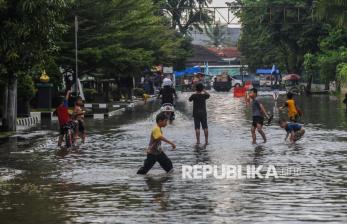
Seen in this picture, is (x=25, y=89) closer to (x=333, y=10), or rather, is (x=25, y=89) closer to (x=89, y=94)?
(x=89, y=94)

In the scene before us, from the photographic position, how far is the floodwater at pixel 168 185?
37.6ft

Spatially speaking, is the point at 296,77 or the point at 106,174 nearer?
the point at 106,174

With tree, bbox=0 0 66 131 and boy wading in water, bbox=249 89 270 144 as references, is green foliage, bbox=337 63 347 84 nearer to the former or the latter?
boy wading in water, bbox=249 89 270 144

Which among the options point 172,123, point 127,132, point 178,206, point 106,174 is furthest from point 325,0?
point 178,206

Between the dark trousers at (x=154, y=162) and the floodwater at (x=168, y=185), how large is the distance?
188mm

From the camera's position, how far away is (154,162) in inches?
627

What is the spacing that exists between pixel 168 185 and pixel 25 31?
5884 mm

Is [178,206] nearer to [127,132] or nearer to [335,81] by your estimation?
[127,132]

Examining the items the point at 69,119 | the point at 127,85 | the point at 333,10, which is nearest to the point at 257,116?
the point at 69,119

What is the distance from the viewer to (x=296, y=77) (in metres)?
84.6

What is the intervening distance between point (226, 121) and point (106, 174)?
17114 millimetres

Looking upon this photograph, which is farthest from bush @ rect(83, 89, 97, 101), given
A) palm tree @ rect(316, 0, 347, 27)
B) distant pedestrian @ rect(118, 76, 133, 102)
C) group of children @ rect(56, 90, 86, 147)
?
group of children @ rect(56, 90, 86, 147)

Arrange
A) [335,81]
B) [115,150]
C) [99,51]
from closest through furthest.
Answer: [115,150], [99,51], [335,81]

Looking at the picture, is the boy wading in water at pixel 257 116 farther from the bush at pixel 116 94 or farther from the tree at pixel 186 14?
the tree at pixel 186 14
